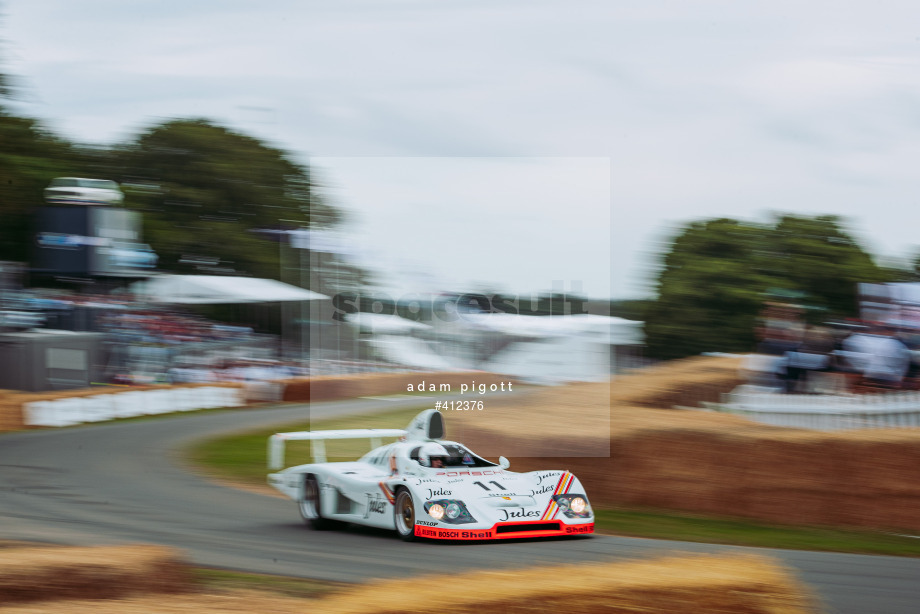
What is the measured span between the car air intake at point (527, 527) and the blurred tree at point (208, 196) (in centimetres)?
3351

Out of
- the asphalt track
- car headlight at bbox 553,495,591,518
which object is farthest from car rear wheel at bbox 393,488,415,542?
car headlight at bbox 553,495,591,518

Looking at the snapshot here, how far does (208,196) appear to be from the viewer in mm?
43656

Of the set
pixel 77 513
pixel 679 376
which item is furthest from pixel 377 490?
pixel 679 376

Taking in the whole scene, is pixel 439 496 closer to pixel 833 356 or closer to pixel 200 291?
pixel 833 356

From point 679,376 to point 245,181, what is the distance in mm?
33838

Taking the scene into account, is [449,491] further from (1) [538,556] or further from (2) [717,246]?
(2) [717,246]

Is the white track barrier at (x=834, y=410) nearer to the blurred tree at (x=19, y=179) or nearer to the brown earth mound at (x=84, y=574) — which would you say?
the brown earth mound at (x=84, y=574)

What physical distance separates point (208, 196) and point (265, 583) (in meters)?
38.8

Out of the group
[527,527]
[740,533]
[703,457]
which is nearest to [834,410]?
[703,457]

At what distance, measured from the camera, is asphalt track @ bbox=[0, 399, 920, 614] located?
6.91 meters

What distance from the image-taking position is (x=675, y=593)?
4.13 metres

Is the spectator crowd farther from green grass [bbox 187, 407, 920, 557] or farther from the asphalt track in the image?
the asphalt track

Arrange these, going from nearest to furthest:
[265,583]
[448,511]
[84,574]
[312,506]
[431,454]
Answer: [84,574] < [265,583] < [448,511] < [431,454] < [312,506]

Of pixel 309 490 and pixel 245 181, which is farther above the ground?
pixel 245 181
